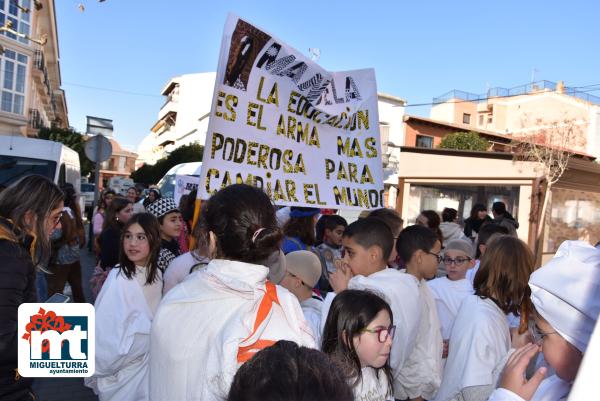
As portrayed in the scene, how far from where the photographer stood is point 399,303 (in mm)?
3113

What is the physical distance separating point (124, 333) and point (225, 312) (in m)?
1.64

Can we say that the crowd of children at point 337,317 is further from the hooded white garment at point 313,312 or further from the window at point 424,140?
the window at point 424,140

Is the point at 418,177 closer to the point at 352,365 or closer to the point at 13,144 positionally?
the point at 13,144

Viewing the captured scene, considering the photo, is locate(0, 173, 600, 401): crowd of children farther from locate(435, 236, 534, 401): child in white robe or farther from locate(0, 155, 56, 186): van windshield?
locate(0, 155, 56, 186): van windshield

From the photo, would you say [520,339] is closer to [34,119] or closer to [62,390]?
[62,390]

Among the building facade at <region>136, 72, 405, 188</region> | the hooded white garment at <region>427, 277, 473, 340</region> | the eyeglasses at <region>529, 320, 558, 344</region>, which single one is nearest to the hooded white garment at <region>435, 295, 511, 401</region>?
the eyeglasses at <region>529, 320, 558, 344</region>

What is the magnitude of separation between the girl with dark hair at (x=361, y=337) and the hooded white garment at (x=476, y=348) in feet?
1.57

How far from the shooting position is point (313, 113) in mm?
4848

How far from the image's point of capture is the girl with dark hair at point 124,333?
10.5 ft

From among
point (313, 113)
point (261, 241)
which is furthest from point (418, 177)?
point (261, 241)

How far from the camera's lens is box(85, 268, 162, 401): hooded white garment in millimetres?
3186

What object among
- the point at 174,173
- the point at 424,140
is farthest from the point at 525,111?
the point at 174,173

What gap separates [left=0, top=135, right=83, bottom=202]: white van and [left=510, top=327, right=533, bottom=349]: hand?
34.5ft

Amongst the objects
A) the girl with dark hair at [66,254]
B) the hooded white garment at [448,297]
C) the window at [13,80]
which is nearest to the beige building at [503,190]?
the girl with dark hair at [66,254]
